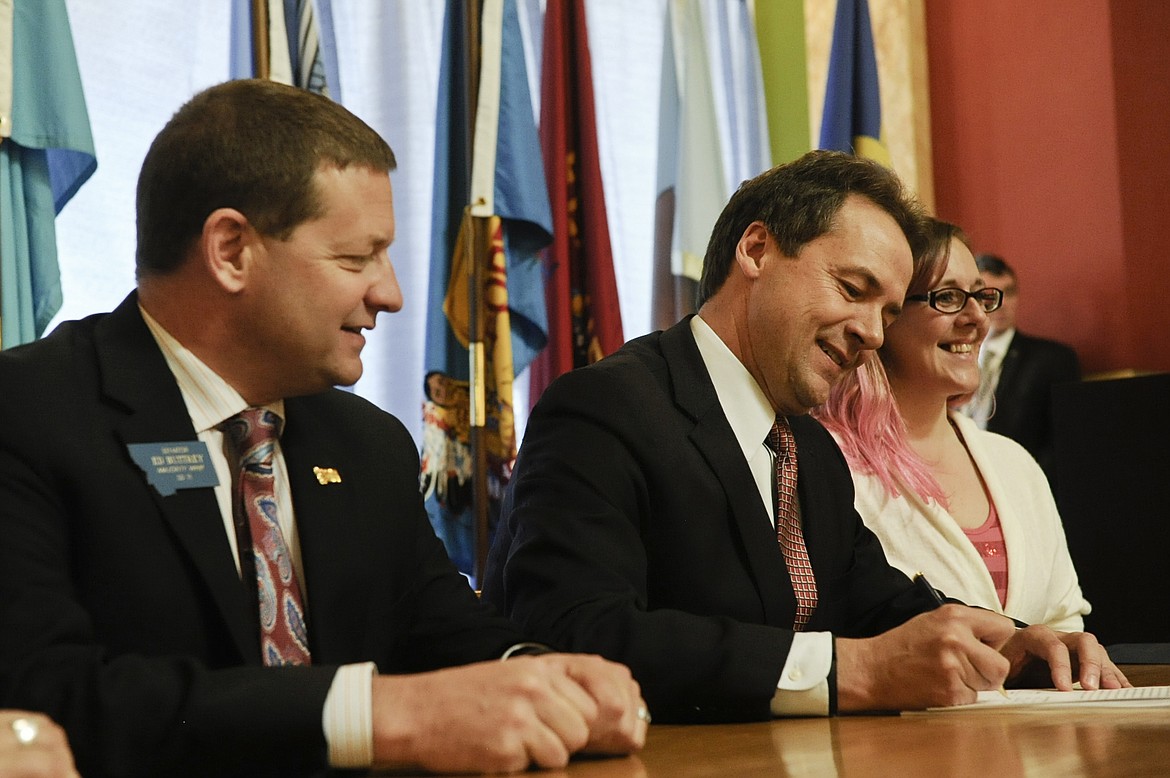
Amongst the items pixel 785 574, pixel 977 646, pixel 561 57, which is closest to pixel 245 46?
pixel 561 57

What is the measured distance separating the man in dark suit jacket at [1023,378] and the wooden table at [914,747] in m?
4.31

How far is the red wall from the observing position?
5953 millimetres

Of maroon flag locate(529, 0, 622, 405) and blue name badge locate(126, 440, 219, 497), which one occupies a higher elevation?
maroon flag locate(529, 0, 622, 405)

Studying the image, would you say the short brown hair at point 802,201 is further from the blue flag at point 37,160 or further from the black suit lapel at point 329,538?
the blue flag at point 37,160

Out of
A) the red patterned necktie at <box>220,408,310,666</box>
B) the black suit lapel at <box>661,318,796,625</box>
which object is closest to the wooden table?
the black suit lapel at <box>661,318,796,625</box>

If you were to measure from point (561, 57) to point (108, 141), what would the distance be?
5.65 ft

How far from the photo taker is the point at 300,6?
14.6 feet

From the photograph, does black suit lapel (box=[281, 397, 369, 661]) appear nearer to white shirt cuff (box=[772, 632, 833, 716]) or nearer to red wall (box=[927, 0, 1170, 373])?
white shirt cuff (box=[772, 632, 833, 716])

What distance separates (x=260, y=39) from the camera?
170 inches

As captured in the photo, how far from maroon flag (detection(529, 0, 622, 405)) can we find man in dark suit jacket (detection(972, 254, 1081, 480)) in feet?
6.01

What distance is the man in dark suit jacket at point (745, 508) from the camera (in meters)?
1.67

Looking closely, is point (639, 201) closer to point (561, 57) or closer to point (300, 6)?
point (561, 57)

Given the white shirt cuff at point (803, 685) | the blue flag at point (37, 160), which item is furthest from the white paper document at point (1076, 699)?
the blue flag at point (37, 160)

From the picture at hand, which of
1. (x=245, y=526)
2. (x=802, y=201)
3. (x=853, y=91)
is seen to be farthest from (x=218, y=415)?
(x=853, y=91)
